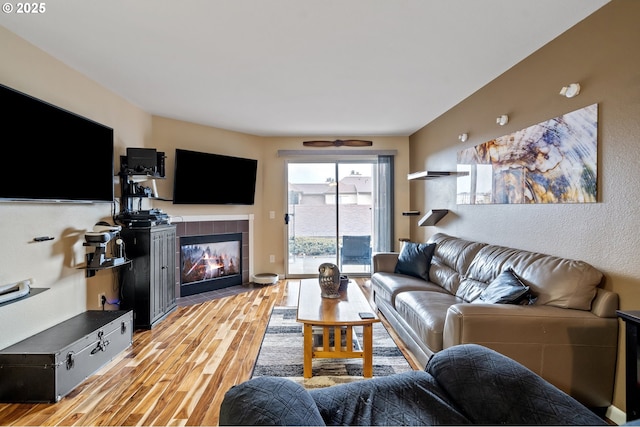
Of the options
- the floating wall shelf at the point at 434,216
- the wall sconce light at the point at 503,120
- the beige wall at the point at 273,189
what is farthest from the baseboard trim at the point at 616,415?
the beige wall at the point at 273,189

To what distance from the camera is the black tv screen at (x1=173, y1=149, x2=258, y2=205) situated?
171 inches

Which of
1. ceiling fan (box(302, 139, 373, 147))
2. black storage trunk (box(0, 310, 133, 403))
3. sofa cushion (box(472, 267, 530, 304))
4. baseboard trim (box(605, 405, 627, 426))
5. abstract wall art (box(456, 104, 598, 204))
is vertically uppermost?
ceiling fan (box(302, 139, 373, 147))

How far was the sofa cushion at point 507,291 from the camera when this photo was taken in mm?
2082

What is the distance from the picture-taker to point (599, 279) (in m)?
1.95

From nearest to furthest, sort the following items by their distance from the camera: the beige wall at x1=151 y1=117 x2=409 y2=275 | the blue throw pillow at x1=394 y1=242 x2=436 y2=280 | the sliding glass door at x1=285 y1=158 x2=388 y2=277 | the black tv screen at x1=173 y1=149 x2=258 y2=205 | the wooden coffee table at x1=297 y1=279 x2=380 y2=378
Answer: the wooden coffee table at x1=297 y1=279 x2=380 y2=378, the blue throw pillow at x1=394 y1=242 x2=436 y2=280, the black tv screen at x1=173 y1=149 x2=258 y2=205, the beige wall at x1=151 y1=117 x2=409 y2=275, the sliding glass door at x1=285 y1=158 x2=388 y2=277

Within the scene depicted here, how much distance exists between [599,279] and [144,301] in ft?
12.5

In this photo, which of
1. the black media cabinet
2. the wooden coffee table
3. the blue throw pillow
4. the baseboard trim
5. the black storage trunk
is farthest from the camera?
the blue throw pillow

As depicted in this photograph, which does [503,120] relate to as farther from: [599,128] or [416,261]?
[416,261]

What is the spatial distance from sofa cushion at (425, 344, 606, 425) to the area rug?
1262 mm

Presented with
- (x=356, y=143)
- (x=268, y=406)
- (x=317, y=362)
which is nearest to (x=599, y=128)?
(x=268, y=406)

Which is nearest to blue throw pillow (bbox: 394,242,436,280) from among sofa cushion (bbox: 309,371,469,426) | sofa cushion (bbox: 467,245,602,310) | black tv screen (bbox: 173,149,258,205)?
sofa cushion (bbox: 467,245,602,310)

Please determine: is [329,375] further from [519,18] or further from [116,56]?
[116,56]

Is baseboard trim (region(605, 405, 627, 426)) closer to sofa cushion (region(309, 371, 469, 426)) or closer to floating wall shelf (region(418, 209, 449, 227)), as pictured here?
sofa cushion (region(309, 371, 469, 426))

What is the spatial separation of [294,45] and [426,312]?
2.24 meters
